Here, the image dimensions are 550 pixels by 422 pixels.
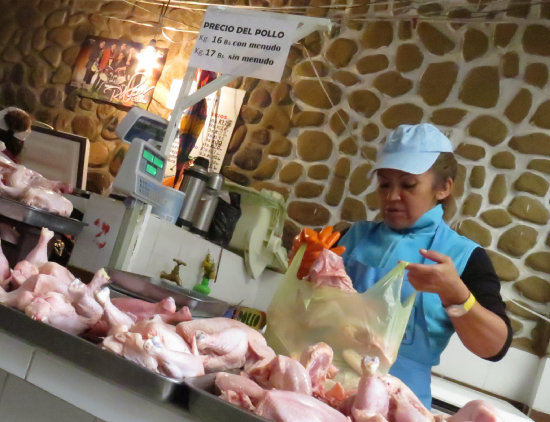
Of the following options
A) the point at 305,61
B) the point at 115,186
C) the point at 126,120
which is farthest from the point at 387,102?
the point at 115,186

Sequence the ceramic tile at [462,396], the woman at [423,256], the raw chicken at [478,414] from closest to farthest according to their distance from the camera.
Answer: the raw chicken at [478,414], the woman at [423,256], the ceramic tile at [462,396]

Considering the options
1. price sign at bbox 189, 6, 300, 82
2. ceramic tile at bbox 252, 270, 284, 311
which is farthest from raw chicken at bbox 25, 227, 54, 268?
ceramic tile at bbox 252, 270, 284, 311

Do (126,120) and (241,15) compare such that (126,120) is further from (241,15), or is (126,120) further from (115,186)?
(241,15)

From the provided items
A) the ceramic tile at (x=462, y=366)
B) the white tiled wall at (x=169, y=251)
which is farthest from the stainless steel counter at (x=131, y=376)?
the ceramic tile at (x=462, y=366)

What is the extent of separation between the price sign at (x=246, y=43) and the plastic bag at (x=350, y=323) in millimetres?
1264

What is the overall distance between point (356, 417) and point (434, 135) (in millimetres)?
1213

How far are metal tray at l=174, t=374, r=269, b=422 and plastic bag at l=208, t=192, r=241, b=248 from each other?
2.49 m

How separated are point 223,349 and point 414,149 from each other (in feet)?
3.45

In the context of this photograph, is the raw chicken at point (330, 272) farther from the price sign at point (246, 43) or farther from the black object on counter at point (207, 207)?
the black object on counter at point (207, 207)

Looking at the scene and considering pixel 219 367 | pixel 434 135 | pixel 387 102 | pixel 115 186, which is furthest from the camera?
pixel 387 102

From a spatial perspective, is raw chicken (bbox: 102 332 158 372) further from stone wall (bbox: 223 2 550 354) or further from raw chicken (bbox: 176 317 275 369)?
stone wall (bbox: 223 2 550 354)

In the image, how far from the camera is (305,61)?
432 centimetres

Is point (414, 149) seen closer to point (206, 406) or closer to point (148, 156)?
point (148, 156)

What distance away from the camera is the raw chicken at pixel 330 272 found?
4.43 ft
